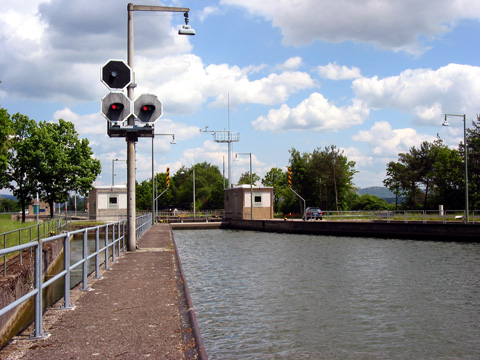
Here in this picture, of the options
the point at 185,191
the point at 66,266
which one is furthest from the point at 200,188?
the point at 66,266

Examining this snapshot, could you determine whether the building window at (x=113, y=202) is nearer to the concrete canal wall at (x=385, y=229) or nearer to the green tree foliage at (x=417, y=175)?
the concrete canal wall at (x=385, y=229)

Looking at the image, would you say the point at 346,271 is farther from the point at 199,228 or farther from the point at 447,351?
the point at 199,228

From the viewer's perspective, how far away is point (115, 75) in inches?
632

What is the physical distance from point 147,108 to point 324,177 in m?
70.8

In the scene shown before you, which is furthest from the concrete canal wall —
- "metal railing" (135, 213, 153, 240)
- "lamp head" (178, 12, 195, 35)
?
"lamp head" (178, 12, 195, 35)

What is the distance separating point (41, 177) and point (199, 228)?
63.3 ft

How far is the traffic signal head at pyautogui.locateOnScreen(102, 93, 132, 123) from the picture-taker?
612 inches

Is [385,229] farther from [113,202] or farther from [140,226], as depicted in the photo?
[113,202]

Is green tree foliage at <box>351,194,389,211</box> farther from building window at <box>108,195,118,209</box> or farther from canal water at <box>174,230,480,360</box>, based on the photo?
canal water at <box>174,230,480,360</box>

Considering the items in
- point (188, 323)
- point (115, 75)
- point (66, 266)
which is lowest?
point (188, 323)

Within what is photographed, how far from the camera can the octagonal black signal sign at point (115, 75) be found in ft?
52.5

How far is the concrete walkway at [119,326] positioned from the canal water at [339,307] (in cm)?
155

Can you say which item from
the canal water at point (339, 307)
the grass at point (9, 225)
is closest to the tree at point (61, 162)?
the grass at point (9, 225)

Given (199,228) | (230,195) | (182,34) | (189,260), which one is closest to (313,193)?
(230,195)
